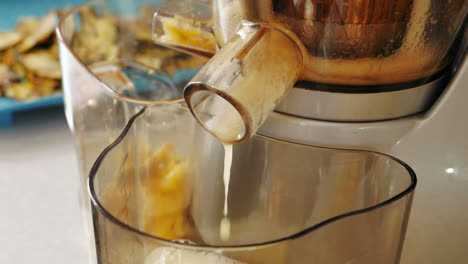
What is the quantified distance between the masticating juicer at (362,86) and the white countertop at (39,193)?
201mm

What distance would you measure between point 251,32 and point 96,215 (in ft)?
0.33

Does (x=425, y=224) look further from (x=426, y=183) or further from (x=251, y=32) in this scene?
(x=251, y=32)

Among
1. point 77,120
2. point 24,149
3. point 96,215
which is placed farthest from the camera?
point 24,149

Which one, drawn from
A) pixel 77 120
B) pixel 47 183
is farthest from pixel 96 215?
pixel 47 183

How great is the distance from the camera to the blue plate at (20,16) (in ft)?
1.76

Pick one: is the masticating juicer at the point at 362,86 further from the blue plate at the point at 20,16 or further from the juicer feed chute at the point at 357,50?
the blue plate at the point at 20,16

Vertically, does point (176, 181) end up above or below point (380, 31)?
below

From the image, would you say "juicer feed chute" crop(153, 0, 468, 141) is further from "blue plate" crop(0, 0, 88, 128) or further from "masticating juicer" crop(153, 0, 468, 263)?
"blue plate" crop(0, 0, 88, 128)

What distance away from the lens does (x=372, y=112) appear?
27cm

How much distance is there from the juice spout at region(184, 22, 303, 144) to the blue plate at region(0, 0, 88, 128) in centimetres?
33

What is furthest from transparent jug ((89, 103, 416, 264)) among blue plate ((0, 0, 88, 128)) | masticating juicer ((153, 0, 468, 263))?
blue plate ((0, 0, 88, 128))

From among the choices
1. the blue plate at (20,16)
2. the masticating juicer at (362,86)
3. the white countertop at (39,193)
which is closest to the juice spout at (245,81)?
the masticating juicer at (362,86)

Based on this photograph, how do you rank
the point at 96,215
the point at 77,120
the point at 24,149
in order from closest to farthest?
the point at 96,215, the point at 77,120, the point at 24,149

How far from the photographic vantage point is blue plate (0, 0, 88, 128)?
54 cm
